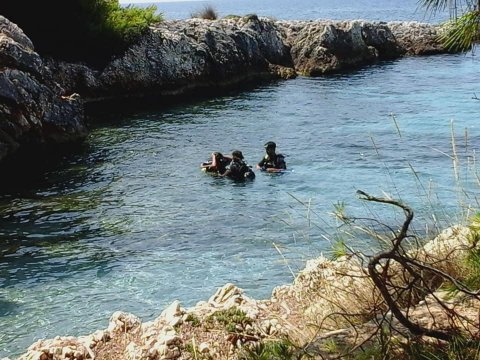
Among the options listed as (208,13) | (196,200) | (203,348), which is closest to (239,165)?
(196,200)

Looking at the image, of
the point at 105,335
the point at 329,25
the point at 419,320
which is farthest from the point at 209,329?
the point at 329,25

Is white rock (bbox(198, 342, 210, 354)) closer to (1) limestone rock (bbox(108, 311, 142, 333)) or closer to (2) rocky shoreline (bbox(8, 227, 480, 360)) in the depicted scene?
(2) rocky shoreline (bbox(8, 227, 480, 360))

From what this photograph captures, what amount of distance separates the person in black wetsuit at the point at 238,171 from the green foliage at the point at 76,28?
1538cm

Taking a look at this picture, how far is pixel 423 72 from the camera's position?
35562 millimetres

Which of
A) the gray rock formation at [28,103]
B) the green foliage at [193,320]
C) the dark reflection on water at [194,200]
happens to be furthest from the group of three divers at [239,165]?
the green foliage at [193,320]

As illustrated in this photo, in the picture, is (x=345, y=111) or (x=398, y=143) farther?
(x=345, y=111)

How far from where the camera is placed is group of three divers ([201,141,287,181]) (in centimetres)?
1630

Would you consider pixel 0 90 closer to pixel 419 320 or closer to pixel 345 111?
pixel 345 111

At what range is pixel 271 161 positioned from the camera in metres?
16.9

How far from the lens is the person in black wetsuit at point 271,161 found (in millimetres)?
16781

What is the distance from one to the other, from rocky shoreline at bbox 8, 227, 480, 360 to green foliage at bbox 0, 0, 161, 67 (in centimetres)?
2399

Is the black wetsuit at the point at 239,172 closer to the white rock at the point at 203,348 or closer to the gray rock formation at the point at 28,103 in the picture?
the gray rock formation at the point at 28,103

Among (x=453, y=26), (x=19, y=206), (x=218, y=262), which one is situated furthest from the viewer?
(x=19, y=206)

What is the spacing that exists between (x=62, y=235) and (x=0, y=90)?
24.0 feet
